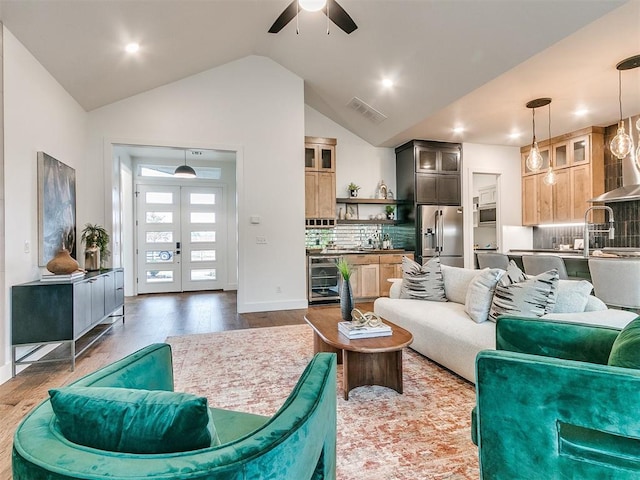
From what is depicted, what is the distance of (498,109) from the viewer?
480 cm

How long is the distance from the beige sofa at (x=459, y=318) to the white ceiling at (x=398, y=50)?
2.39m

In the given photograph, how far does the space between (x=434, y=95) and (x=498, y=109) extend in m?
1.03

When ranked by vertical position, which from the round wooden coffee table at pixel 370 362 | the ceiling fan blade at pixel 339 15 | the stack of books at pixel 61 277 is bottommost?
the round wooden coffee table at pixel 370 362

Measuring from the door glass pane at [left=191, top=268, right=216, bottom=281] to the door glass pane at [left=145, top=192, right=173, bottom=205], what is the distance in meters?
1.66

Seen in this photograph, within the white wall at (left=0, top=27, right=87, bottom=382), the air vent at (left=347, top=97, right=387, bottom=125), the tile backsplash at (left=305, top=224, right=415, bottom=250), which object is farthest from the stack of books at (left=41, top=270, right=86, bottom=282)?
the air vent at (left=347, top=97, right=387, bottom=125)

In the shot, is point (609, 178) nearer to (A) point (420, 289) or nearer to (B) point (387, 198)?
(B) point (387, 198)

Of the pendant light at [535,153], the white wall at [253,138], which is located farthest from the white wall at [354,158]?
the pendant light at [535,153]

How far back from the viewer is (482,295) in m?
2.69

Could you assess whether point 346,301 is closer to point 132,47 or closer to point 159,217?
point 132,47

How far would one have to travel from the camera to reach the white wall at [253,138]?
5004 millimetres

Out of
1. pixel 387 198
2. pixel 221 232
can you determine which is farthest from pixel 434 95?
pixel 221 232

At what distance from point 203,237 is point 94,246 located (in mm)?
3480

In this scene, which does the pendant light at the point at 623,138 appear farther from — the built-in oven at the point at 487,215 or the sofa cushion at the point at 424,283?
the built-in oven at the point at 487,215

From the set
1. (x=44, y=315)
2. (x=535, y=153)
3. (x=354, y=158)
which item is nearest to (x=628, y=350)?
(x=44, y=315)
